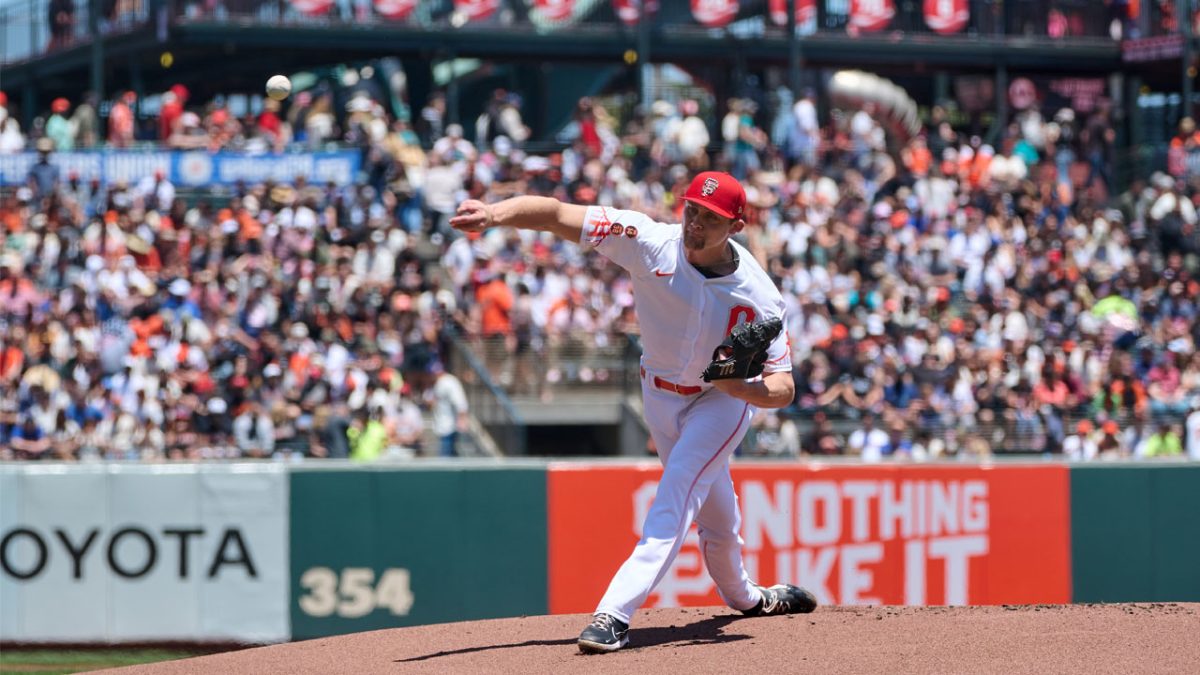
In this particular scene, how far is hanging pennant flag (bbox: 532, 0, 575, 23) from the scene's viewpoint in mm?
23531

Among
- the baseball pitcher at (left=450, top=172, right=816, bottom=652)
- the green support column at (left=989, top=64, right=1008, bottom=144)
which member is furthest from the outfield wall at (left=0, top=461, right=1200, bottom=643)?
the green support column at (left=989, top=64, right=1008, bottom=144)

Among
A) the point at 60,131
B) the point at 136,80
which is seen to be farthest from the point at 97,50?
the point at 60,131

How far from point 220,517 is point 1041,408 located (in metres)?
8.19

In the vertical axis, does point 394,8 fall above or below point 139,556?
above

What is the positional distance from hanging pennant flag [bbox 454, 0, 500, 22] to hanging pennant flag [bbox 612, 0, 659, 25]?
183cm

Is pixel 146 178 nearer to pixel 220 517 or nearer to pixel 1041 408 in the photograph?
pixel 220 517

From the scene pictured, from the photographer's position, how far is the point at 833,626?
7363 mm

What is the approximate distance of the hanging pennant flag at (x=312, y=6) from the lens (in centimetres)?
2266

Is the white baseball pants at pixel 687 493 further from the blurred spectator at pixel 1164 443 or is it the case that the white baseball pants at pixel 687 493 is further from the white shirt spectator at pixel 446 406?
the blurred spectator at pixel 1164 443

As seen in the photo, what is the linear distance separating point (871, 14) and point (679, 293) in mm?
18557

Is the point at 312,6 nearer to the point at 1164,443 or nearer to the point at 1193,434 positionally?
the point at 1164,443

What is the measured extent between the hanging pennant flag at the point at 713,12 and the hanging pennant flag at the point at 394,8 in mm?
4224

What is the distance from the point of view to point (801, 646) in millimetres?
6895

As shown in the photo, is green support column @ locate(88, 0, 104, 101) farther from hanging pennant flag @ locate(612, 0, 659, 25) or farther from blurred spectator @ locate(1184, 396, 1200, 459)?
blurred spectator @ locate(1184, 396, 1200, 459)
